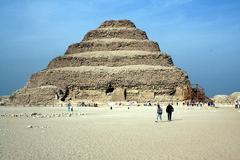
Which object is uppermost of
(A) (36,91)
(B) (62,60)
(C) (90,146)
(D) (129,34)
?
(D) (129,34)

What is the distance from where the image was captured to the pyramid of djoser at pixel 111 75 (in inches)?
2534

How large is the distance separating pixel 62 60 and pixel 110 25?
36.2 feet

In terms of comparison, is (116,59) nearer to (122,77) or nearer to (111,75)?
(111,75)

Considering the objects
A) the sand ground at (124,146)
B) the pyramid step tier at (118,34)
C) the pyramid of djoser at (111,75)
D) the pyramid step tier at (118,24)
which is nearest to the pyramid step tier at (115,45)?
the pyramid of djoser at (111,75)

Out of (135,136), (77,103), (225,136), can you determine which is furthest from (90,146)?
(77,103)

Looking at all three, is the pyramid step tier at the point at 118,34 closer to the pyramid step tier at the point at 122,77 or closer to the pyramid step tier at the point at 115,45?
the pyramid step tier at the point at 115,45

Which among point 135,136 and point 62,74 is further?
point 62,74

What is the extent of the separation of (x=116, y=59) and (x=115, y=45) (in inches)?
128

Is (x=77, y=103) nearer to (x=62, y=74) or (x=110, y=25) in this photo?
(x=62, y=74)

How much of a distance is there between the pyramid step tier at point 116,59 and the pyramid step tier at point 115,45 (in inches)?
55.8

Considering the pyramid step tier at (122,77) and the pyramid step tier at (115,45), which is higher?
the pyramid step tier at (115,45)

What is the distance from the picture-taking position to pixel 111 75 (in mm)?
66000

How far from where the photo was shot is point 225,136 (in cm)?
1589

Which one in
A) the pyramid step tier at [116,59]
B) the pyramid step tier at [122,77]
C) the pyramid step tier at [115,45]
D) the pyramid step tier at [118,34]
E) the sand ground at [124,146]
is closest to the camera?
the sand ground at [124,146]
